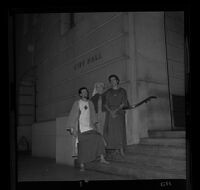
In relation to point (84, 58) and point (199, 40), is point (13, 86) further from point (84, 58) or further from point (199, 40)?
point (199, 40)

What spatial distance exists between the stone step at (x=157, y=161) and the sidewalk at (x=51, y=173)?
0.20 metres

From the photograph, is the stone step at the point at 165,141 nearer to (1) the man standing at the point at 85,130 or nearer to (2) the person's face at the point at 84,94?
(1) the man standing at the point at 85,130

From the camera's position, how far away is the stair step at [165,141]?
2.89m

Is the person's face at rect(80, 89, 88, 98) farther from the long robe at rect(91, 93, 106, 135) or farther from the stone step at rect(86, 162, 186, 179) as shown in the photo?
the stone step at rect(86, 162, 186, 179)

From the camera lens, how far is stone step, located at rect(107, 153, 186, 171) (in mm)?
2852

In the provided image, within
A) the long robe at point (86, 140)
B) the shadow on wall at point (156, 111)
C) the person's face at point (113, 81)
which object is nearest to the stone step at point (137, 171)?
the long robe at point (86, 140)

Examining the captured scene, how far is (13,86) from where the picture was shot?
2.86 m

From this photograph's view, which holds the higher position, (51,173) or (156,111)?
(156,111)

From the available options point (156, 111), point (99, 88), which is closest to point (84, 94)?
point (99, 88)

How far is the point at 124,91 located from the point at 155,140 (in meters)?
0.56

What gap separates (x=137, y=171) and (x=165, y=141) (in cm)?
40

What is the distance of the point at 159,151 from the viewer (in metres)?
2.89

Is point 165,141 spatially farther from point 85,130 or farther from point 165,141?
point 85,130

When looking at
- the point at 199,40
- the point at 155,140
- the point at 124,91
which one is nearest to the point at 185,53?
the point at 199,40
